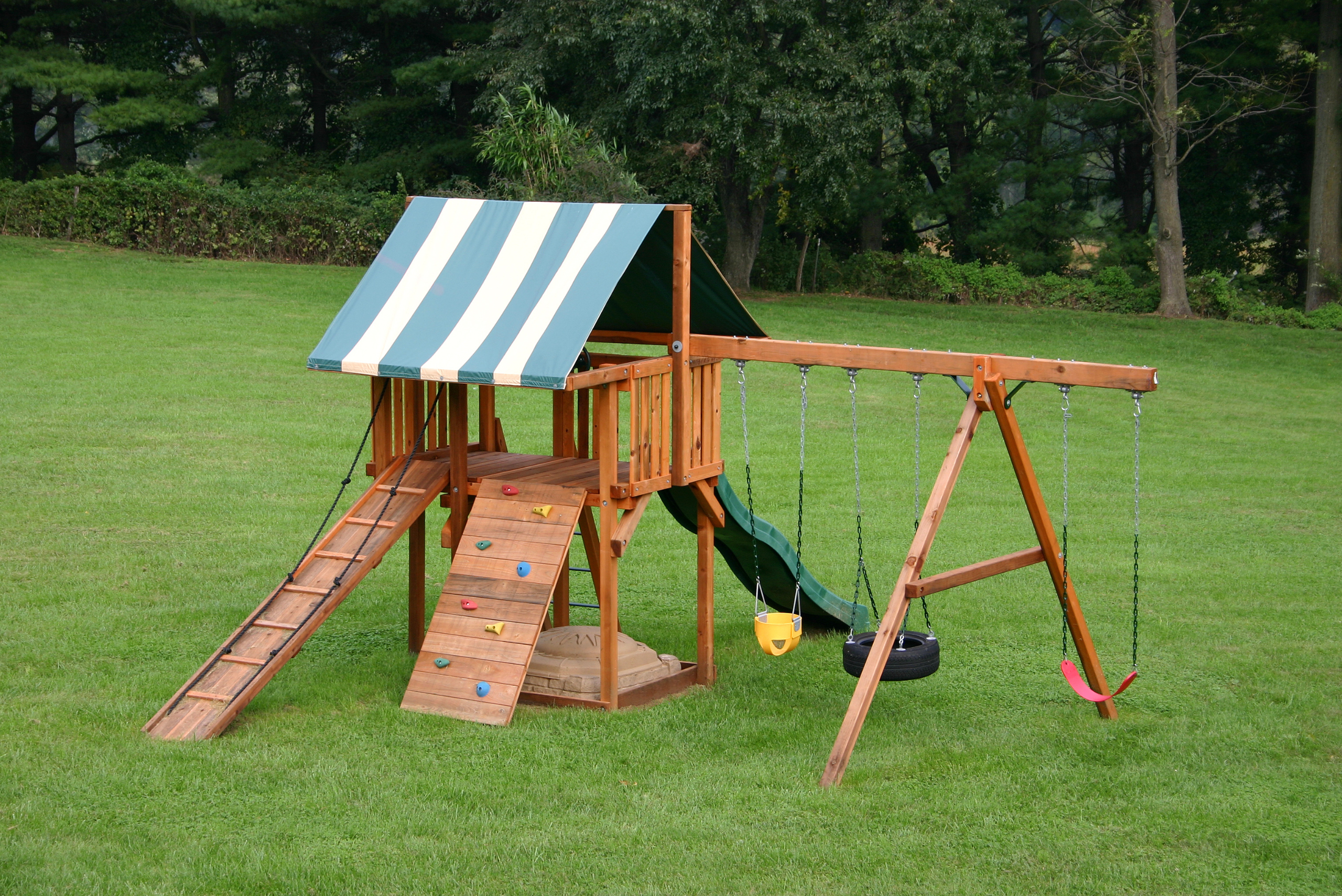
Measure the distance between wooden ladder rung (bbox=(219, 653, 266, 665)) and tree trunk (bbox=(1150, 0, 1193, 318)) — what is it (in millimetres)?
25335

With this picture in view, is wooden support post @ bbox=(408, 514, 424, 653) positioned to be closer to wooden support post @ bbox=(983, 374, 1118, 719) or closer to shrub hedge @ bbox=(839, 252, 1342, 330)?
wooden support post @ bbox=(983, 374, 1118, 719)

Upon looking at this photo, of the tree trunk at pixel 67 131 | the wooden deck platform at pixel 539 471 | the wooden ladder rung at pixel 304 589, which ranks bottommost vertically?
the wooden ladder rung at pixel 304 589

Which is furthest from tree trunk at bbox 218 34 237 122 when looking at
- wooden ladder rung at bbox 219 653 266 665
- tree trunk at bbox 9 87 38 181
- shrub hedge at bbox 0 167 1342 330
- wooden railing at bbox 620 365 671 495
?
wooden ladder rung at bbox 219 653 266 665

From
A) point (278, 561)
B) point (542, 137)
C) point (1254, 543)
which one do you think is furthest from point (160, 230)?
point (1254, 543)

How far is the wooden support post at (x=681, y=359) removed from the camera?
786 centimetres

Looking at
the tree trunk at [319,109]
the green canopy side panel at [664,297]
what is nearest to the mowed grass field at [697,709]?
the green canopy side panel at [664,297]

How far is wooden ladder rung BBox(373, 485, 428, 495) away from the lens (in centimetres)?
820

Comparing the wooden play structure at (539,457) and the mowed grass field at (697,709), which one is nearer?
the mowed grass field at (697,709)

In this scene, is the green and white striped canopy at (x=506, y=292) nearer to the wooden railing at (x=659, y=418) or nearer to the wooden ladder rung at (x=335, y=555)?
the wooden railing at (x=659, y=418)

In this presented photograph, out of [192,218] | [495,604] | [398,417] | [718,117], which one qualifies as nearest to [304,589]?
[495,604]

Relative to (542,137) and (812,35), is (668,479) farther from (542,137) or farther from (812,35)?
(812,35)

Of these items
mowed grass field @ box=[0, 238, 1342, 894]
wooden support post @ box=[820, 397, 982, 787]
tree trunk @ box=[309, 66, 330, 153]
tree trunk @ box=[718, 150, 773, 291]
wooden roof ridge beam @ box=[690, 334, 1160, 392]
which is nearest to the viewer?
mowed grass field @ box=[0, 238, 1342, 894]

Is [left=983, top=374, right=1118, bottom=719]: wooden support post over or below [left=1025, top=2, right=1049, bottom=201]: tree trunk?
below

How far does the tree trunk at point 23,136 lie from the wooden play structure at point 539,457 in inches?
1259
